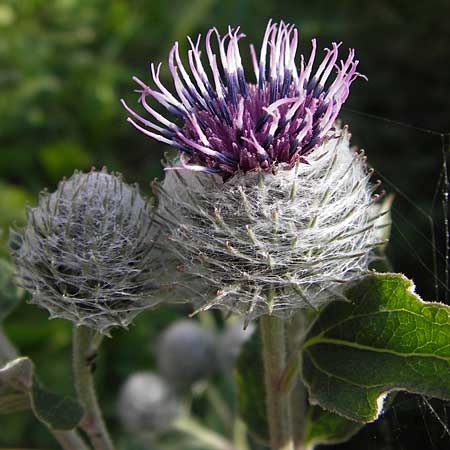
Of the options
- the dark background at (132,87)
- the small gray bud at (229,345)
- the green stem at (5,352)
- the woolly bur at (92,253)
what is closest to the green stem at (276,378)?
the woolly bur at (92,253)

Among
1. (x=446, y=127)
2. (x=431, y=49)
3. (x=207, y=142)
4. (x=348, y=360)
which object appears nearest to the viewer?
(x=207, y=142)

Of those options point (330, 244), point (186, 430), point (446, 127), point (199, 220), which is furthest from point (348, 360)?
point (446, 127)

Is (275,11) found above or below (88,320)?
above

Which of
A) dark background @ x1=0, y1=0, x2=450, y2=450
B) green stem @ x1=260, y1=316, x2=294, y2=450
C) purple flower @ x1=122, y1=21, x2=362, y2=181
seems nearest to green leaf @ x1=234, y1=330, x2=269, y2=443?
green stem @ x1=260, y1=316, x2=294, y2=450

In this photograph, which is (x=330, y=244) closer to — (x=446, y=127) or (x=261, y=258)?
(x=261, y=258)

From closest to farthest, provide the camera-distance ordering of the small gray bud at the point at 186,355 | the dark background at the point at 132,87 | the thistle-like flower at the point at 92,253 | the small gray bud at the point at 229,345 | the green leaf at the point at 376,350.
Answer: the green leaf at the point at 376,350 < the thistle-like flower at the point at 92,253 < the small gray bud at the point at 229,345 < the small gray bud at the point at 186,355 < the dark background at the point at 132,87

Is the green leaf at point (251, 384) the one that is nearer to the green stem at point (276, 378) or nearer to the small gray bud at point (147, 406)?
the green stem at point (276, 378)

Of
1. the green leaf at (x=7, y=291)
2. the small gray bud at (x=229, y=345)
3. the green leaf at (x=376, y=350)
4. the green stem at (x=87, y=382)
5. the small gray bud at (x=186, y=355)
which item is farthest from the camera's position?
the small gray bud at (x=186, y=355)
